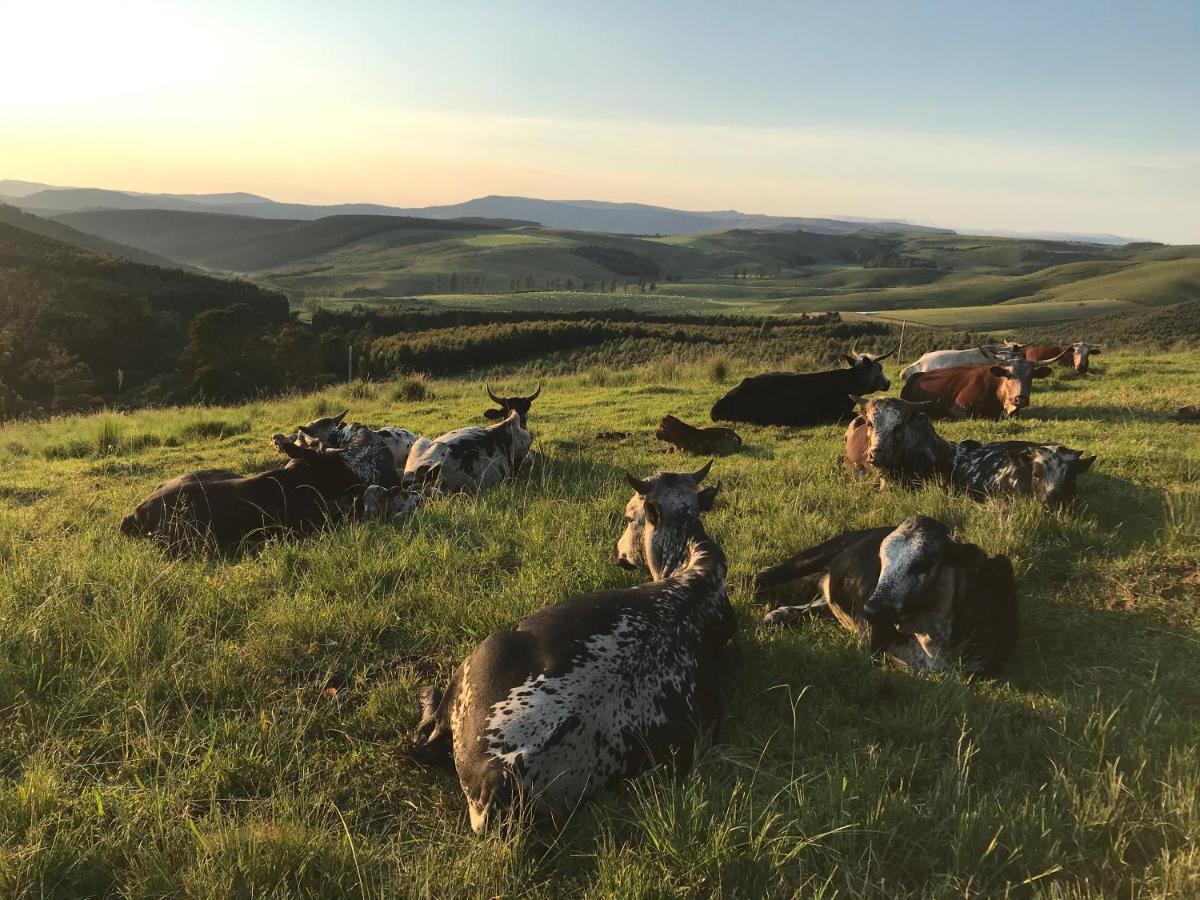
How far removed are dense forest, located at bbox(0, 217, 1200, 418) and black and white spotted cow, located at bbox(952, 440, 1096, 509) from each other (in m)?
20.4

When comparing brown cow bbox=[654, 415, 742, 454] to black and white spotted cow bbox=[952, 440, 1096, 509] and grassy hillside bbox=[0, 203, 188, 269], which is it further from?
grassy hillside bbox=[0, 203, 188, 269]

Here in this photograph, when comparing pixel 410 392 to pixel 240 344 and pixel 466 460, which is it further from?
pixel 240 344

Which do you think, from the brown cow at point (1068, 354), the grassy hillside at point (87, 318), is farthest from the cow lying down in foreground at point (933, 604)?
the grassy hillside at point (87, 318)

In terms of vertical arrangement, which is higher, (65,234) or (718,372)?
(65,234)

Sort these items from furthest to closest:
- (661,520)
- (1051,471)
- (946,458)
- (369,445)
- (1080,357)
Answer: (1080,357) → (369,445) → (946,458) → (1051,471) → (661,520)

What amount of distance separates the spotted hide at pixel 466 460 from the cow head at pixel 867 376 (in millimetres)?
7176

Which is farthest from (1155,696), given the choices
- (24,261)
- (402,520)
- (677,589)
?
(24,261)

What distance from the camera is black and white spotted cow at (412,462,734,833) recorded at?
3.26 meters

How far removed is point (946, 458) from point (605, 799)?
6.61 metres

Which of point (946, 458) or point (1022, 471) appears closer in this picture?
point (1022, 471)

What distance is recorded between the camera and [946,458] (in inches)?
328

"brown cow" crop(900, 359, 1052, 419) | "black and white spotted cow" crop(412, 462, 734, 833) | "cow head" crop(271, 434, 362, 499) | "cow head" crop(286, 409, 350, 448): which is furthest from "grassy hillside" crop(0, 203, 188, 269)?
"black and white spotted cow" crop(412, 462, 734, 833)

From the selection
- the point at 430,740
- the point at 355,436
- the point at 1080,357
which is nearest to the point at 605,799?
the point at 430,740

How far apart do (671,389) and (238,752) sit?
1549cm
